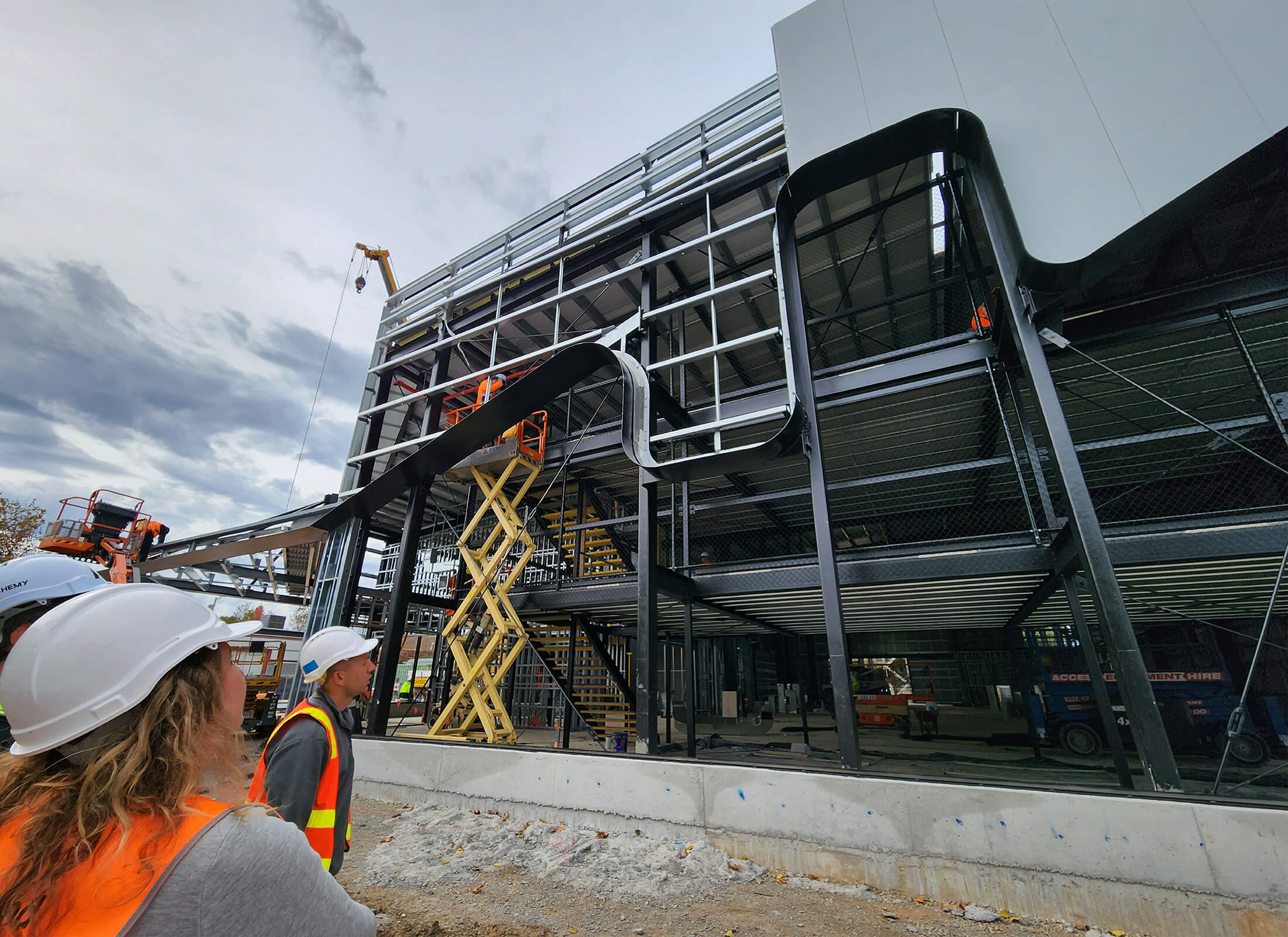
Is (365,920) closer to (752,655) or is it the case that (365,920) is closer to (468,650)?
(468,650)

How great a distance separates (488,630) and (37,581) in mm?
8516

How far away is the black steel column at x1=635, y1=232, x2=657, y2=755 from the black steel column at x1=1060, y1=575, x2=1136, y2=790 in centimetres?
463

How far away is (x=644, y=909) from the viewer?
156 inches

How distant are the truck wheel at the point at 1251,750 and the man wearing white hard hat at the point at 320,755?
39.9 ft

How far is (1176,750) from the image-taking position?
9.11 m

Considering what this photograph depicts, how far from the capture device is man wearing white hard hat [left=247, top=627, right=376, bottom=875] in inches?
89.6

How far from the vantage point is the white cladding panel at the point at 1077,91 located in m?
4.88

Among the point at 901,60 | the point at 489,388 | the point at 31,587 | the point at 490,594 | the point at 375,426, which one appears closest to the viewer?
the point at 31,587

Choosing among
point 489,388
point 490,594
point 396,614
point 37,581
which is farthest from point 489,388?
point 37,581

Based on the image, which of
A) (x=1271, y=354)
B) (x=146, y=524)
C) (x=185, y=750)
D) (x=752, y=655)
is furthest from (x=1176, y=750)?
(x=146, y=524)

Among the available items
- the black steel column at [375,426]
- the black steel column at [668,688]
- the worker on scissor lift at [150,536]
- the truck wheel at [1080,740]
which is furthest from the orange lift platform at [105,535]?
the truck wheel at [1080,740]

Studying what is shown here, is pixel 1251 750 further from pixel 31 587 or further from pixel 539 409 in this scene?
pixel 31 587

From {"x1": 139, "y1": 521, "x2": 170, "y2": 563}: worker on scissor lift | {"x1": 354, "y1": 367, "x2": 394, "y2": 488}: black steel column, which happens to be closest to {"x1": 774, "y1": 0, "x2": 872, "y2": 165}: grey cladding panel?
{"x1": 354, "y1": 367, "x2": 394, "y2": 488}: black steel column

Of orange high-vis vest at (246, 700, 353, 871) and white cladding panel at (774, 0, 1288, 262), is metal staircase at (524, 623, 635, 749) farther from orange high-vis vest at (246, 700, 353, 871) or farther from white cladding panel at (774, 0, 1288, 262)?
white cladding panel at (774, 0, 1288, 262)
